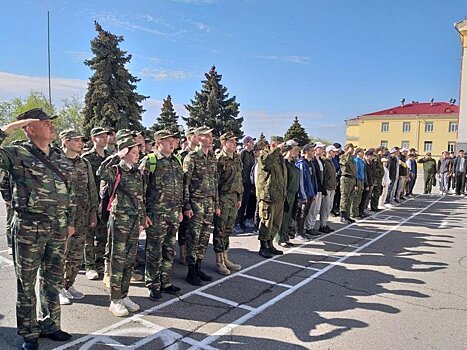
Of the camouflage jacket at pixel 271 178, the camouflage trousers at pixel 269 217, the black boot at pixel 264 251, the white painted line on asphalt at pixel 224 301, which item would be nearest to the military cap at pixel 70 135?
the white painted line on asphalt at pixel 224 301

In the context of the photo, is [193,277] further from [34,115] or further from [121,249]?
[34,115]

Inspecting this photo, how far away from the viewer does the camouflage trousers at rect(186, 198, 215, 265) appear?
16.8 ft

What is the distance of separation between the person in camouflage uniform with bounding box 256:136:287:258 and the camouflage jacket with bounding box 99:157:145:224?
9.01 ft

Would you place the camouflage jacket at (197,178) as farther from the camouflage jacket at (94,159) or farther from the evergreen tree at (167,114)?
the evergreen tree at (167,114)

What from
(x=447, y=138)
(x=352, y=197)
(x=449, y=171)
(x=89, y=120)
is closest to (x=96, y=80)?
(x=89, y=120)

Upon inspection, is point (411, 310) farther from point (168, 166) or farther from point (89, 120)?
point (89, 120)

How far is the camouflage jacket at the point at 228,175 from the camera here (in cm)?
572

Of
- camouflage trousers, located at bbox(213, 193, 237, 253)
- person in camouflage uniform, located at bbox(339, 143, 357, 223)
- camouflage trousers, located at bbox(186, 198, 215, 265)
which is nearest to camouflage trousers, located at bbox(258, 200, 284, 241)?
camouflage trousers, located at bbox(213, 193, 237, 253)

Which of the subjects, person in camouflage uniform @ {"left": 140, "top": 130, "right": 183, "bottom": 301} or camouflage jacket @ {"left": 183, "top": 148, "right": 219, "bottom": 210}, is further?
camouflage jacket @ {"left": 183, "top": 148, "right": 219, "bottom": 210}

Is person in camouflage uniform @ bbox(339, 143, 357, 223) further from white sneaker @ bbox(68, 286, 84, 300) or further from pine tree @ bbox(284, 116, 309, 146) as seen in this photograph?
pine tree @ bbox(284, 116, 309, 146)

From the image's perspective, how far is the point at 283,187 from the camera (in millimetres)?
6676

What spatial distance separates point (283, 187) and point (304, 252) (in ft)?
4.64

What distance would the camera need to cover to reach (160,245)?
15.1ft

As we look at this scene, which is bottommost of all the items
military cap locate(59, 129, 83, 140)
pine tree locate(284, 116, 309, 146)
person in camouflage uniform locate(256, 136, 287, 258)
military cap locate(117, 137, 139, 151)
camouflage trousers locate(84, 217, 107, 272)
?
camouflage trousers locate(84, 217, 107, 272)
